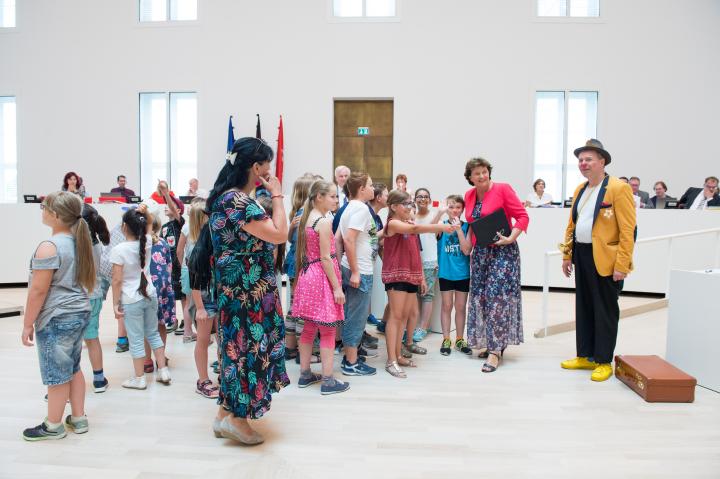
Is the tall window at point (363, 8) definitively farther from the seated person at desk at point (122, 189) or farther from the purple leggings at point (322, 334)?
the purple leggings at point (322, 334)

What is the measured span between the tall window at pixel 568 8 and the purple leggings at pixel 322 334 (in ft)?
31.3

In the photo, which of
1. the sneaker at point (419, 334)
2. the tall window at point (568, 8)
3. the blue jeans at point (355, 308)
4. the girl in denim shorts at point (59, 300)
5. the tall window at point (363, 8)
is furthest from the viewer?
the tall window at point (363, 8)

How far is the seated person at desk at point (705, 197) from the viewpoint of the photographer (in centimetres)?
794

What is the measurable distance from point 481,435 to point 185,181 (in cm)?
1003

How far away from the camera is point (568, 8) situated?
34.6ft

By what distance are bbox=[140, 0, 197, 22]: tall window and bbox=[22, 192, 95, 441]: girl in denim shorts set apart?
963cm

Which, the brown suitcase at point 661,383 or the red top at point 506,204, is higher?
the red top at point 506,204

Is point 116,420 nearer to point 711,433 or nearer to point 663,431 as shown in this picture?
point 663,431

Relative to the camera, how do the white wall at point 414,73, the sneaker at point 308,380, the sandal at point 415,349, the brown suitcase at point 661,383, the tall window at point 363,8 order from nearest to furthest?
the brown suitcase at point 661,383 < the sneaker at point 308,380 < the sandal at point 415,349 < the white wall at point 414,73 < the tall window at point 363,8

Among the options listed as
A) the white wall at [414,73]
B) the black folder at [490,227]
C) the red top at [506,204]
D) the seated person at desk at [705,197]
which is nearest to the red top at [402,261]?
the black folder at [490,227]

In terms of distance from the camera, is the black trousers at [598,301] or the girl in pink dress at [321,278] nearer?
the girl in pink dress at [321,278]

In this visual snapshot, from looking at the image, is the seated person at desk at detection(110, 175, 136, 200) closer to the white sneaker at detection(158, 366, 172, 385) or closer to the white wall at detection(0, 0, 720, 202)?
the white wall at detection(0, 0, 720, 202)

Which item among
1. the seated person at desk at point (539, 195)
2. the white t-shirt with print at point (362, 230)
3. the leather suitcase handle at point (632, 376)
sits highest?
the seated person at desk at point (539, 195)

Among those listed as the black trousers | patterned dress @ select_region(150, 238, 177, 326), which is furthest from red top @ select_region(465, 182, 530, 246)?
patterned dress @ select_region(150, 238, 177, 326)
